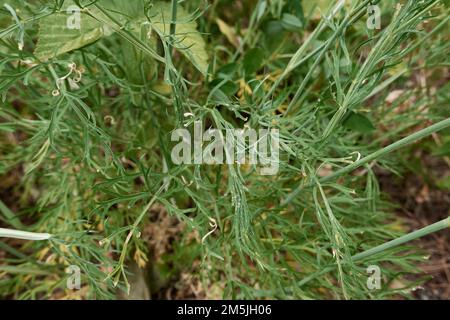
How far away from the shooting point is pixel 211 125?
3.67ft

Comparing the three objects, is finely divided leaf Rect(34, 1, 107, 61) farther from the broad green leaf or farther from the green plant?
the broad green leaf

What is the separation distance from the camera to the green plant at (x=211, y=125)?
0.84 metres

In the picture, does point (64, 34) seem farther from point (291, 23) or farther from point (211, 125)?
point (291, 23)

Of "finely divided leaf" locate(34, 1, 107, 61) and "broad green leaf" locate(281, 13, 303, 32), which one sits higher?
"broad green leaf" locate(281, 13, 303, 32)

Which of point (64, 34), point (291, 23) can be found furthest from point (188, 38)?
point (291, 23)

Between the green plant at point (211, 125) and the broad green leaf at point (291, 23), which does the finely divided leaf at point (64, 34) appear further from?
the broad green leaf at point (291, 23)

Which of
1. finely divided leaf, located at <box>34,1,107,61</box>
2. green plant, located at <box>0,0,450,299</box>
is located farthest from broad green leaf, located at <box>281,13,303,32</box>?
finely divided leaf, located at <box>34,1,107,61</box>

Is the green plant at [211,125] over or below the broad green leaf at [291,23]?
below

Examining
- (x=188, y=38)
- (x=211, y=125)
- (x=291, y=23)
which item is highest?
(x=291, y=23)

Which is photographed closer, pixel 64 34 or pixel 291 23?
pixel 64 34

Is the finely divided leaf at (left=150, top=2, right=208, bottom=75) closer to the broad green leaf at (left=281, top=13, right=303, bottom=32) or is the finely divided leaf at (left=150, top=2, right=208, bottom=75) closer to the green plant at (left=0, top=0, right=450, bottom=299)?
the green plant at (left=0, top=0, right=450, bottom=299)

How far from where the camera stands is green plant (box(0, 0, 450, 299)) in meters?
0.84

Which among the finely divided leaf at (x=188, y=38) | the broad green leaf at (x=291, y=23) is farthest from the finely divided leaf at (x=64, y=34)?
the broad green leaf at (x=291, y=23)

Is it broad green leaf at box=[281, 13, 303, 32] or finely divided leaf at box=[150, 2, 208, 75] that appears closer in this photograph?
finely divided leaf at box=[150, 2, 208, 75]
